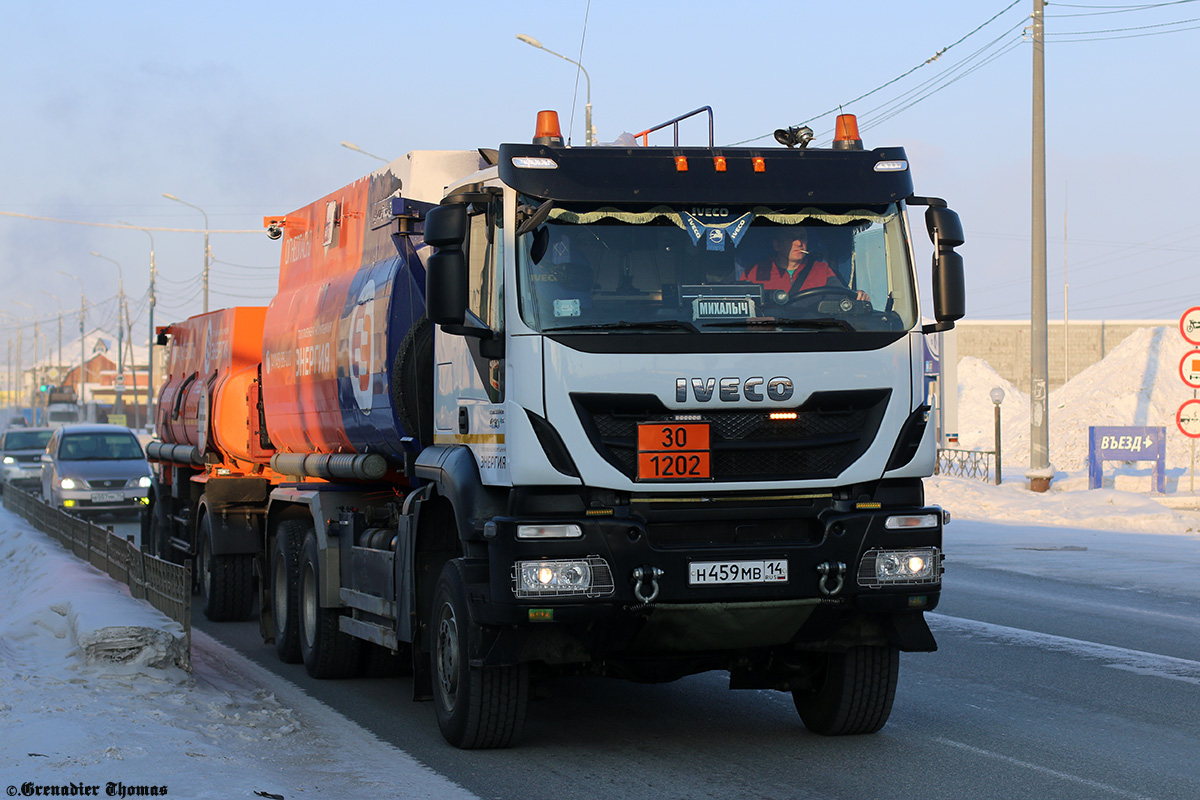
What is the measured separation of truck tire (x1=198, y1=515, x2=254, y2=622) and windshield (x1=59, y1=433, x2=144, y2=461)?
14.4 meters

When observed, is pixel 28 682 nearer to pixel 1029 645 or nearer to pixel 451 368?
pixel 451 368

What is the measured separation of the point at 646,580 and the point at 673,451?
64 cm

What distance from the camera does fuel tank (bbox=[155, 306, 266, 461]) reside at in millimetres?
14336

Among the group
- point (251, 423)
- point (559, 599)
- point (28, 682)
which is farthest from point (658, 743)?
point (251, 423)

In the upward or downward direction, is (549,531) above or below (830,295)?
below

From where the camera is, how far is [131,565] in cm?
1206

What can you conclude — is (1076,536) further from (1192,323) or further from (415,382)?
(415,382)

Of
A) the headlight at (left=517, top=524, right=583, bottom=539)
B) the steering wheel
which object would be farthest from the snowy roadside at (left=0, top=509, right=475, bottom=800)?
the steering wheel

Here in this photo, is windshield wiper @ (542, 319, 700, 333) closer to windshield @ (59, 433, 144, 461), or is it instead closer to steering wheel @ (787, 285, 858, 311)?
steering wheel @ (787, 285, 858, 311)

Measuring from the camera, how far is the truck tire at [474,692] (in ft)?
24.1

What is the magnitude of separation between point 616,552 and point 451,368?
189 centimetres

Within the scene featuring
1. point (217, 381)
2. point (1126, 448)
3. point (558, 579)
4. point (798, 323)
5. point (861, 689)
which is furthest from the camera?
point (1126, 448)

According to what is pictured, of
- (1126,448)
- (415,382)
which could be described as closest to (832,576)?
(415,382)

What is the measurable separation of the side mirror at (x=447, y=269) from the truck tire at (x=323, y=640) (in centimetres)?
370
